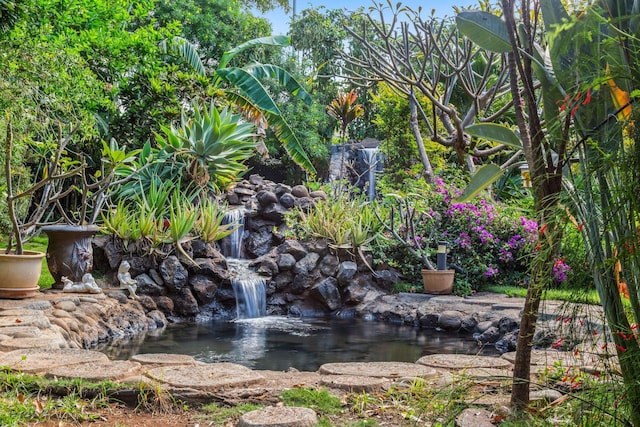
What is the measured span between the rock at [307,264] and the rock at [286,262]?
7cm

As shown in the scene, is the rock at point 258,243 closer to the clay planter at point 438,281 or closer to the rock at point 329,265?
the rock at point 329,265

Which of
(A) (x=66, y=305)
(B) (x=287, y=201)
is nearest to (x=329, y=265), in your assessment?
(B) (x=287, y=201)

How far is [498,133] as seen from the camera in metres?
2.61

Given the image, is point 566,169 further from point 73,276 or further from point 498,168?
point 73,276

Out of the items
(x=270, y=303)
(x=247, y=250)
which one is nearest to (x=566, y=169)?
(x=270, y=303)

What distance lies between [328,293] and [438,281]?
166 cm

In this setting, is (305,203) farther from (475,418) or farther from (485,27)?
(485,27)

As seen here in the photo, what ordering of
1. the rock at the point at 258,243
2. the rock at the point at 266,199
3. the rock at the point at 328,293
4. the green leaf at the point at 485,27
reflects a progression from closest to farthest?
the green leaf at the point at 485,27 → the rock at the point at 328,293 → the rock at the point at 258,243 → the rock at the point at 266,199

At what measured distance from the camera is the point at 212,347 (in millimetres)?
6680

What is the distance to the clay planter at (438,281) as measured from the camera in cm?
920

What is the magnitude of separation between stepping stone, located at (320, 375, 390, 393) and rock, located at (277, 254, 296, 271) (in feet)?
19.8

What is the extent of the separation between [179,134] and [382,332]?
5.34 m

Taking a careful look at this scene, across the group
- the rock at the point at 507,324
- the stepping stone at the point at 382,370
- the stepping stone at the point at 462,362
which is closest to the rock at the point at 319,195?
the rock at the point at 507,324

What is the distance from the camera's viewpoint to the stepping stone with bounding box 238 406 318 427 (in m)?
2.65
